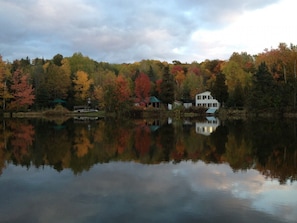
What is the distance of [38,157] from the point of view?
573 inches

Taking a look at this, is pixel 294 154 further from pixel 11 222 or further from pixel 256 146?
pixel 11 222

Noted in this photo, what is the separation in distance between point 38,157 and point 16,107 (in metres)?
45.7

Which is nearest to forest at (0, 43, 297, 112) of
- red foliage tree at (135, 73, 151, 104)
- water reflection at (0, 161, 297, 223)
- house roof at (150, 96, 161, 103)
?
red foliage tree at (135, 73, 151, 104)

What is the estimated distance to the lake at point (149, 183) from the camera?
7180mm

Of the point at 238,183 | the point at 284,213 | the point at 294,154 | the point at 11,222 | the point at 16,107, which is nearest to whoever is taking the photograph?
the point at 11,222

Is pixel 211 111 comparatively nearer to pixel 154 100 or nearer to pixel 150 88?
pixel 154 100

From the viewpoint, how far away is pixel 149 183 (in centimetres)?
1004

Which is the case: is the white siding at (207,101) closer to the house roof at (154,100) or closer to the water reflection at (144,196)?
the house roof at (154,100)

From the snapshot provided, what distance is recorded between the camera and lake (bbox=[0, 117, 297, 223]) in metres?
7.18

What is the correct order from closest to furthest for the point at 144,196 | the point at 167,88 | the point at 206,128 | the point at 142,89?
1. the point at 144,196
2. the point at 206,128
3. the point at 167,88
4. the point at 142,89

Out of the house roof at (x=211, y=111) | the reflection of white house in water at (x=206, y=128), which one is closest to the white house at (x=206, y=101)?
the house roof at (x=211, y=111)

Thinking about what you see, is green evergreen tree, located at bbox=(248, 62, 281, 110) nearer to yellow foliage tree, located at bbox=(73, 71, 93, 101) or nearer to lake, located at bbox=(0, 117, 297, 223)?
yellow foliage tree, located at bbox=(73, 71, 93, 101)

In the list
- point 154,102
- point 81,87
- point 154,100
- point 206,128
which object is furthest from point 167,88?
point 206,128

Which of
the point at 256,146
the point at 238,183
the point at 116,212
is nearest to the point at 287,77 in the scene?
the point at 256,146
